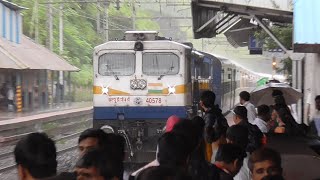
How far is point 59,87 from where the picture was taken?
39094mm

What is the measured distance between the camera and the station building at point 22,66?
105ft

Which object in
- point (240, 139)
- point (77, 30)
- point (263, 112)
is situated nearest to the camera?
point (240, 139)

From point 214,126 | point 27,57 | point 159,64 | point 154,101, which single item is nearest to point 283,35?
point 159,64

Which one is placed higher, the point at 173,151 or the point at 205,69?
the point at 205,69

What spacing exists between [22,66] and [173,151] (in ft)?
92.8

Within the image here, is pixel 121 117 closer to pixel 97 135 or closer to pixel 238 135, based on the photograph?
pixel 238 135

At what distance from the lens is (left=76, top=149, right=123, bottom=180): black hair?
318 cm

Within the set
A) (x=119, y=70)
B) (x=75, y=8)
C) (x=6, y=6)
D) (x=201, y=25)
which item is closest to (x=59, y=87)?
(x=6, y=6)

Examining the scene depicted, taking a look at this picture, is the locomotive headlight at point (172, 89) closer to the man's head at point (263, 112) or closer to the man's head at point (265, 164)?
the man's head at point (263, 112)

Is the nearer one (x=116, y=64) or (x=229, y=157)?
(x=229, y=157)

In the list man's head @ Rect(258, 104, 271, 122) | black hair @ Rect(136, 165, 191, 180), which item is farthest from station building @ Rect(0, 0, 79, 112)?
black hair @ Rect(136, 165, 191, 180)

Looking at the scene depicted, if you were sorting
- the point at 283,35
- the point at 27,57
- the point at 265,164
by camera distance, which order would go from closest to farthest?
the point at 265,164 → the point at 283,35 → the point at 27,57

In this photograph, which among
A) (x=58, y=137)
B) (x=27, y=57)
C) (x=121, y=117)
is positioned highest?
(x=27, y=57)

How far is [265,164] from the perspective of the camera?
146 inches
